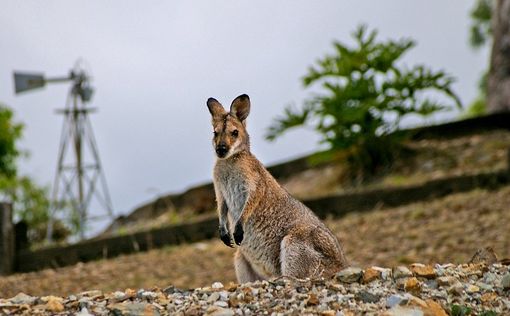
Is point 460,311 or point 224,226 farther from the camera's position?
point 224,226

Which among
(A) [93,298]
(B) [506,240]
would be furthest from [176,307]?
(B) [506,240]

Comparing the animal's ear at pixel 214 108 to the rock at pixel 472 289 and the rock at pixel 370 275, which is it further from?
the rock at pixel 472 289

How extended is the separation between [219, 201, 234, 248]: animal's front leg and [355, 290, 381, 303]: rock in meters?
0.96

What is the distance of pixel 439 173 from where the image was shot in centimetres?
1423

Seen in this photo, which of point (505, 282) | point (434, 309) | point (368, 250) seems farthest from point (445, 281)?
point (368, 250)

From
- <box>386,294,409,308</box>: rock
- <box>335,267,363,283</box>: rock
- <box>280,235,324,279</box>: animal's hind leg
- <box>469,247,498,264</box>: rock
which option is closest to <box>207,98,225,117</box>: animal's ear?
<box>280,235,324,279</box>: animal's hind leg

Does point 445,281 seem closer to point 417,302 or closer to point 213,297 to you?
point 417,302

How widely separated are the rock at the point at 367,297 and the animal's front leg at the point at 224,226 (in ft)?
3.15

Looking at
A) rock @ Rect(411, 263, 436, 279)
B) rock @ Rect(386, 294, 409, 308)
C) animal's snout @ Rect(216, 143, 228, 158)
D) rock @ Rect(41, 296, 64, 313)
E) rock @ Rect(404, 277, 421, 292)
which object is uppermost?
animal's snout @ Rect(216, 143, 228, 158)

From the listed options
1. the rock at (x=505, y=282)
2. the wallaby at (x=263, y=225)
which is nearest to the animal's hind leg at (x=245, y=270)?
the wallaby at (x=263, y=225)

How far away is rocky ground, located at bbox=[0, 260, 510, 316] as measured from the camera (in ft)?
16.8

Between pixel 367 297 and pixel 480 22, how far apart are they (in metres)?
22.5

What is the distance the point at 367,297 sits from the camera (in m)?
5.28

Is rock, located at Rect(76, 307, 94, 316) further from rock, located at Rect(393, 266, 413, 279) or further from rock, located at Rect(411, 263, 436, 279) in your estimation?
rock, located at Rect(411, 263, 436, 279)
